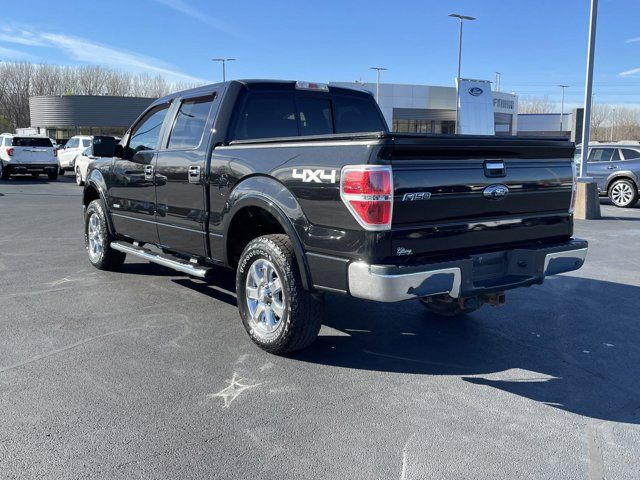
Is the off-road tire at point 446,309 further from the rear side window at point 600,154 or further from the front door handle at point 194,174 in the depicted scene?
the rear side window at point 600,154

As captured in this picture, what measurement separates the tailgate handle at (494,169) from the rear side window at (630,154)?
1296 cm

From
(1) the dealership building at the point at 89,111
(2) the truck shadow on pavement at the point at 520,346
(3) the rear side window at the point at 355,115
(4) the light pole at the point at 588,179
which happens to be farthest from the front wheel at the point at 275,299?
(1) the dealership building at the point at 89,111

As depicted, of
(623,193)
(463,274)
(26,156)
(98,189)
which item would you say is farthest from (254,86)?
(26,156)

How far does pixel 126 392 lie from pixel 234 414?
79 centimetres

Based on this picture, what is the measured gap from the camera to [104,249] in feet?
23.3

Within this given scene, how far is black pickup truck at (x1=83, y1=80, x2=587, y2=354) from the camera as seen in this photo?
11.8 ft

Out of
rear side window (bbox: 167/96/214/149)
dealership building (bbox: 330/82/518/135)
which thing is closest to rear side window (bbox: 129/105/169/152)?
rear side window (bbox: 167/96/214/149)

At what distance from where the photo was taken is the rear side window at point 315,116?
5523 millimetres

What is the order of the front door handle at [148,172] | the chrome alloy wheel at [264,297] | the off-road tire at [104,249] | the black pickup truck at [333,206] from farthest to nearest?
the off-road tire at [104,249], the front door handle at [148,172], the chrome alloy wheel at [264,297], the black pickup truck at [333,206]

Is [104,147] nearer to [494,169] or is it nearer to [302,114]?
[302,114]

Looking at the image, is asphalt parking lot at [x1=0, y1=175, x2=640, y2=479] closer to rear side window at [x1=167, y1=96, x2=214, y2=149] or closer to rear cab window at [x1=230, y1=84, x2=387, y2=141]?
rear side window at [x1=167, y1=96, x2=214, y2=149]

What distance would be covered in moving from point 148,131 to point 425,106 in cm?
4846

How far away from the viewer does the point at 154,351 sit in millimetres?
4508

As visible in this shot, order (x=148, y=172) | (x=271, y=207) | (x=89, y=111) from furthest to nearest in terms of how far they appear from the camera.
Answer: (x=89, y=111), (x=148, y=172), (x=271, y=207)
